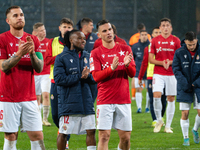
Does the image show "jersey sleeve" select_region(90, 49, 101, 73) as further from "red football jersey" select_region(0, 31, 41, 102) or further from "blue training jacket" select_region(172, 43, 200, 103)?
"blue training jacket" select_region(172, 43, 200, 103)

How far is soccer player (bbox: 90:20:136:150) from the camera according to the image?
17.0ft

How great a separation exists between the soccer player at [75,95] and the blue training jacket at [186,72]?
226 cm

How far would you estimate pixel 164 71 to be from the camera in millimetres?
8414

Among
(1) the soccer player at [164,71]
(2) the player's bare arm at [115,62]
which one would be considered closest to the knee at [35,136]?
(2) the player's bare arm at [115,62]

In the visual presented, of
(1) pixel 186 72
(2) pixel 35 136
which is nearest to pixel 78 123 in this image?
(2) pixel 35 136

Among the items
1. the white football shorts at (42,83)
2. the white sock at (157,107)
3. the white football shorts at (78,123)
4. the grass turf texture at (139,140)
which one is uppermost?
the white football shorts at (42,83)

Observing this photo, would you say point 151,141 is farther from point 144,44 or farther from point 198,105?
point 144,44

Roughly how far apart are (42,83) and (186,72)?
3945 millimetres

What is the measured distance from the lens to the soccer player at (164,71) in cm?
834

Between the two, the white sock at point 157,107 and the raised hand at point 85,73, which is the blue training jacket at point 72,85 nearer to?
the raised hand at point 85,73

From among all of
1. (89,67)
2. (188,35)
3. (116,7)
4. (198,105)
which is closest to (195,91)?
(198,105)

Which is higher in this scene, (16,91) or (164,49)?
(164,49)

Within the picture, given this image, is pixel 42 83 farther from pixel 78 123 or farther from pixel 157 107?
pixel 78 123

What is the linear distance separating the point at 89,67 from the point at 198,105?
98.6 inches
